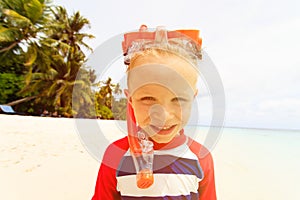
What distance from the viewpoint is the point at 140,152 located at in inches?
32.9

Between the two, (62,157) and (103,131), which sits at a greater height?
(103,131)

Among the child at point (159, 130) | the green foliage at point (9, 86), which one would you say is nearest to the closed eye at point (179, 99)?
the child at point (159, 130)

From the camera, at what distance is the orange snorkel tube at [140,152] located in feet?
2.71

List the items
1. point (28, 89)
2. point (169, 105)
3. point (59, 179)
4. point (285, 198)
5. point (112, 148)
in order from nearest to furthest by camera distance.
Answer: point (169, 105) < point (112, 148) < point (59, 179) < point (285, 198) < point (28, 89)

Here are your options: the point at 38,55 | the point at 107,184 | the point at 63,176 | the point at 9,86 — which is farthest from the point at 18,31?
the point at 107,184

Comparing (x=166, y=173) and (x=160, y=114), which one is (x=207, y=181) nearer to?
(x=166, y=173)

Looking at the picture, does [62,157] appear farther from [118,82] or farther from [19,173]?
[118,82]

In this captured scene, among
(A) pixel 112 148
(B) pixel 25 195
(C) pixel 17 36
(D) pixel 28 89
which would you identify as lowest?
(B) pixel 25 195

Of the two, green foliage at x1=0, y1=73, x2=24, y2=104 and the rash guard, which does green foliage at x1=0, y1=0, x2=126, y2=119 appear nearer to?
green foliage at x1=0, y1=73, x2=24, y2=104

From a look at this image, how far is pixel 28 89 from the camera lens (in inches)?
603

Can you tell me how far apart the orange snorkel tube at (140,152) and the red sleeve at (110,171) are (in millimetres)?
89

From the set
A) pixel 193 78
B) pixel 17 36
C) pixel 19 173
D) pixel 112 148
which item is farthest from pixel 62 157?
pixel 17 36

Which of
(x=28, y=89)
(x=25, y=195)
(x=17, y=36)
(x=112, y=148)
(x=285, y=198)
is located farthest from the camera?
(x=28, y=89)

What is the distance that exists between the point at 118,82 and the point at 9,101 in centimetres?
1711
